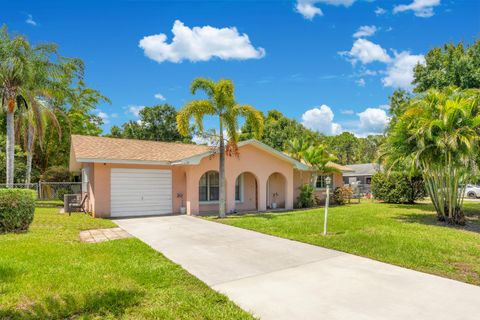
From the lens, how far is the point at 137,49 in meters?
18.4

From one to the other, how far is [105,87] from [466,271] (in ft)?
120

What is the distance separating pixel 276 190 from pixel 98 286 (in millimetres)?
16187

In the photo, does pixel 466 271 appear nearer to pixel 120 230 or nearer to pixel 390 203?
pixel 120 230

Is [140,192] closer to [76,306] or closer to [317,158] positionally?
[76,306]

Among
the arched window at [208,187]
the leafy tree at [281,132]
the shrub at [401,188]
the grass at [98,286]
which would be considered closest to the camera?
the grass at [98,286]

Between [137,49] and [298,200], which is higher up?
[137,49]

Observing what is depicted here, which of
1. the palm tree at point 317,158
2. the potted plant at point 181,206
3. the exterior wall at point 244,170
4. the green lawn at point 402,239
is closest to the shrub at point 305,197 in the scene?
the exterior wall at point 244,170

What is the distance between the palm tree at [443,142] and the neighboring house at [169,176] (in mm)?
7084

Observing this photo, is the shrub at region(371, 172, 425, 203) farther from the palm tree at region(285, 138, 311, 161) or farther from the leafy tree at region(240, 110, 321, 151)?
the leafy tree at region(240, 110, 321, 151)

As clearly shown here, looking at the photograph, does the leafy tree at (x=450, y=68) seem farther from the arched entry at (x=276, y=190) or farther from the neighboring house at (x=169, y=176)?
the arched entry at (x=276, y=190)

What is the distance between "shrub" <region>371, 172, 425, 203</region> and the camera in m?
21.9

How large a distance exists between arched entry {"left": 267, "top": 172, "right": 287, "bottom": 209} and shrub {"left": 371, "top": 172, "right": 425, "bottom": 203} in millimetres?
7494

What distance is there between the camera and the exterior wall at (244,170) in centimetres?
1597

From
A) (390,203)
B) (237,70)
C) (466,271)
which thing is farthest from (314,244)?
(390,203)
